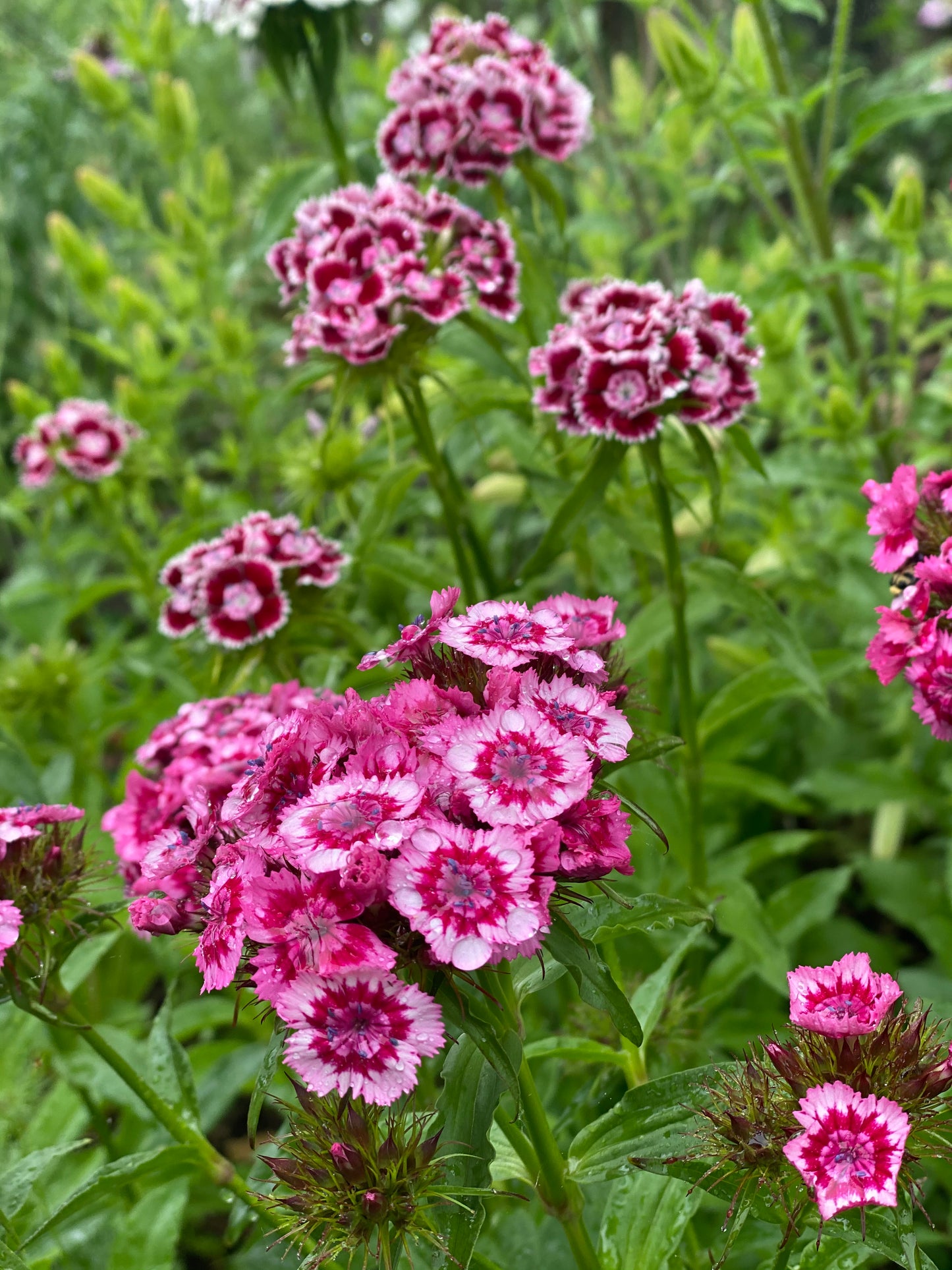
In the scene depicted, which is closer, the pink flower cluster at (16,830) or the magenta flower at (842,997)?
the magenta flower at (842,997)

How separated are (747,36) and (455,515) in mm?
1333

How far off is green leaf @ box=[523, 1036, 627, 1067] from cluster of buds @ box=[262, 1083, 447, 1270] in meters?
0.28

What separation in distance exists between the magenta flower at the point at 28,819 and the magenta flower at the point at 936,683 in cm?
102

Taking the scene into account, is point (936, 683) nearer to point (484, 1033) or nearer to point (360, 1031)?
point (484, 1033)

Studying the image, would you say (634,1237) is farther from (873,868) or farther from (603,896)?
(873,868)

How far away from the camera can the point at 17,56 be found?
5.69 meters

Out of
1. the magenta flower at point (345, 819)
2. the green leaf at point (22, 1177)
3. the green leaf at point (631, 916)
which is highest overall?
the magenta flower at point (345, 819)

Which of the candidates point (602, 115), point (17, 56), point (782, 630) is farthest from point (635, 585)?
point (17, 56)

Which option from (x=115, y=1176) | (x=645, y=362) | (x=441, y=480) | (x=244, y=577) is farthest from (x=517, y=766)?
(x=441, y=480)

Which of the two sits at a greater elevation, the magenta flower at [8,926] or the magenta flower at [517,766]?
the magenta flower at [517,766]

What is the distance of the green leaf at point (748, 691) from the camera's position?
2014 mm

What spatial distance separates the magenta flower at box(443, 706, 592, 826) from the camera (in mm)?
942

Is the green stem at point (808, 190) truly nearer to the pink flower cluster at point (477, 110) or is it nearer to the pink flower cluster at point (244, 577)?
the pink flower cluster at point (477, 110)

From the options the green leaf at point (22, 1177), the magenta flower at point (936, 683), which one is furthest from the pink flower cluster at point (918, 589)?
the green leaf at point (22, 1177)
